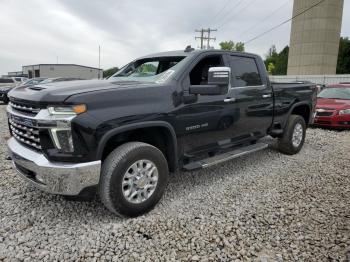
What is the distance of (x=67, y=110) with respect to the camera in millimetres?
2814

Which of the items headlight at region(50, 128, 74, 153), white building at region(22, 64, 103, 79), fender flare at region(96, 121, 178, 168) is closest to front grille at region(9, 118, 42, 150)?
headlight at region(50, 128, 74, 153)

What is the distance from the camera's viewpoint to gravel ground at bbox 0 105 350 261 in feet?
9.11

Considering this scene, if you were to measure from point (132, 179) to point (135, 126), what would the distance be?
568 mm

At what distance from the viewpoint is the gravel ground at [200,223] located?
2.78m

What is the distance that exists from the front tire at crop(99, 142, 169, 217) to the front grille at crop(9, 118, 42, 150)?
721 mm

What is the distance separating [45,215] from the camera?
3.39 metres

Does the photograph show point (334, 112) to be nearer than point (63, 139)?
No

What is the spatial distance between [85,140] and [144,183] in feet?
2.75

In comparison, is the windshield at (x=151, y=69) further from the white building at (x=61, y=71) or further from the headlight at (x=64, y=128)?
the white building at (x=61, y=71)

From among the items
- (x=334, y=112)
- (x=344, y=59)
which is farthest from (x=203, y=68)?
(x=344, y=59)

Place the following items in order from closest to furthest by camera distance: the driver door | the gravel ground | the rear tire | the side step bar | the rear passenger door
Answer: the gravel ground
the driver door
the side step bar
the rear passenger door
the rear tire

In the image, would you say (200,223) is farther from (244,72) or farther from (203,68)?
(244,72)

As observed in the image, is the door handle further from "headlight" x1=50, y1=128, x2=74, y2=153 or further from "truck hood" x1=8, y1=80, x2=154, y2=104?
"headlight" x1=50, y1=128, x2=74, y2=153

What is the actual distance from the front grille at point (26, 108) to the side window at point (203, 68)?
77.2 inches
